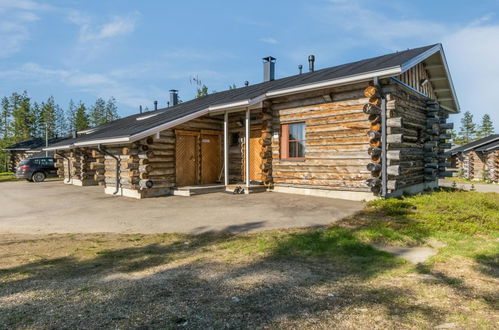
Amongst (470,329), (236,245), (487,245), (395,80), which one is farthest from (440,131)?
(470,329)

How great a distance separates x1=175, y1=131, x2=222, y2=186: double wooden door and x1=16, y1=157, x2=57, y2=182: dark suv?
538 inches

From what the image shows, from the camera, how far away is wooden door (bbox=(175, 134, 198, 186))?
43.3 feet

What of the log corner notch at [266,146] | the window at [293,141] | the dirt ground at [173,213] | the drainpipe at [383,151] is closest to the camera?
the dirt ground at [173,213]

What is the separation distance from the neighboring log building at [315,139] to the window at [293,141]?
0.12 feet

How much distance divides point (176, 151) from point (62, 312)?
1022 cm

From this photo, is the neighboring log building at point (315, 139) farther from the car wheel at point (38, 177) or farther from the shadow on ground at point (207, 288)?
the car wheel at point (38, 177)

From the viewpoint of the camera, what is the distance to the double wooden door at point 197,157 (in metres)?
13.3

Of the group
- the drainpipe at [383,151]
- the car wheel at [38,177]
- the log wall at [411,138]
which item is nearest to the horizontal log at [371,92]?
the drainpipe at [383,151]

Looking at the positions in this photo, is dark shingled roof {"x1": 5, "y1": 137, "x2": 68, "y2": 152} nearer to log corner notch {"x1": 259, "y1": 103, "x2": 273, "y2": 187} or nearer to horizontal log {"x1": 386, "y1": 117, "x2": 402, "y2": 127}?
log corner notch {"x1": 259, "y1": 103, "x2": 273, "y2": 187}

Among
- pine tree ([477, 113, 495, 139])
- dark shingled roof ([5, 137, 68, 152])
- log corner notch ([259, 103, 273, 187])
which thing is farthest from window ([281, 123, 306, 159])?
pine tree ([477, 113, 495, 139])

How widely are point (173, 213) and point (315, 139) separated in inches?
221

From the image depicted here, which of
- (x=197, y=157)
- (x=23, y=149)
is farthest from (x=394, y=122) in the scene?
(x=23, y=149)

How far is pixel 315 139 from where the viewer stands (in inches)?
455

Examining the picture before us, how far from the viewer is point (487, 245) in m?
5.57
